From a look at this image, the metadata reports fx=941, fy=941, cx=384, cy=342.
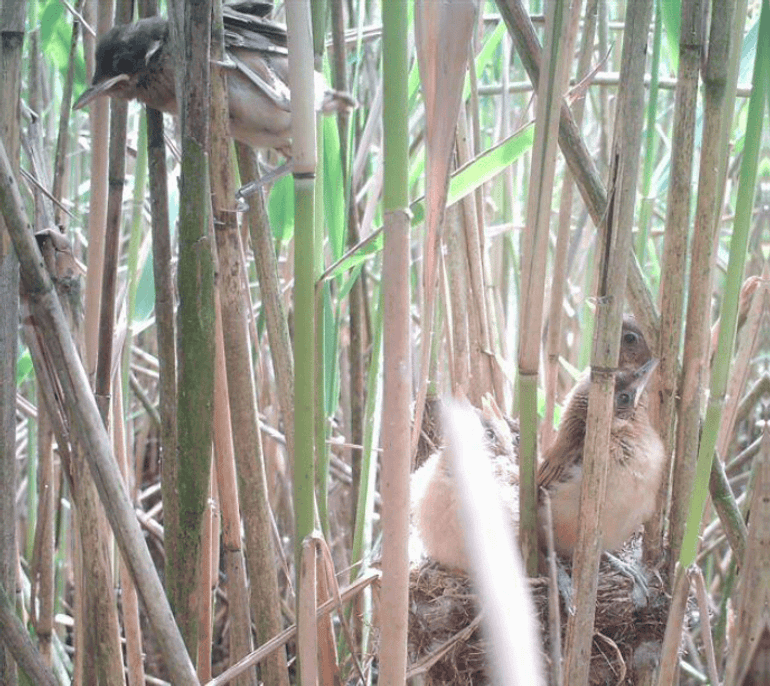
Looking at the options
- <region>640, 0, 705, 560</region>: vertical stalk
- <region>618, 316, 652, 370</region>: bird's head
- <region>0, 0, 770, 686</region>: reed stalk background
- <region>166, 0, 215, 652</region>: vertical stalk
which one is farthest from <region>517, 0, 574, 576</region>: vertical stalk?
<region>618, 316, 652, 370</region>: bird's head

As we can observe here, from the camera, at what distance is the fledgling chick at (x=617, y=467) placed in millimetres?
1216

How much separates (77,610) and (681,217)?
758 mm

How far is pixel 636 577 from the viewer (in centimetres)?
123

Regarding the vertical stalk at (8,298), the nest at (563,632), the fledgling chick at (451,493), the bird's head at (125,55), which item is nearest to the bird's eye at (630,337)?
the fledgling chick at (451,493)

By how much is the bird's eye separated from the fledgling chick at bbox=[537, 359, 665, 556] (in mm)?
49

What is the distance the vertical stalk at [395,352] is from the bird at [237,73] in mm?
404

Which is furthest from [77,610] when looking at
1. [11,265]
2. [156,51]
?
[156,51]

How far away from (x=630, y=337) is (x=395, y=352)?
90cm

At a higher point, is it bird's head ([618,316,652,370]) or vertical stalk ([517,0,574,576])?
vertical stalk ([517,0,574,576])

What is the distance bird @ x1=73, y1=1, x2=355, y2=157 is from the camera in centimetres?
102

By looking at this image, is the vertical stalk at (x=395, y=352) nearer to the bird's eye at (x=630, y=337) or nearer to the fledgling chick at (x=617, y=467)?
the fledgling chick at (x=617, y=467)

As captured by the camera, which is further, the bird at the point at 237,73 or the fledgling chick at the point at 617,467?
the fledgling chick at the point at 617,467

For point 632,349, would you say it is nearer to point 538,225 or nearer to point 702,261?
point 702,261

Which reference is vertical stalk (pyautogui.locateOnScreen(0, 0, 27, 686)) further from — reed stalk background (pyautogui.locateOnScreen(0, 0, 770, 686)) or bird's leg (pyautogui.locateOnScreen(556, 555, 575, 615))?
bird's leg (pyautogui.locateOnScreen(556, 555, 575, 615))
